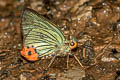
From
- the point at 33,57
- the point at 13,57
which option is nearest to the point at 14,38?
the point at 13,57

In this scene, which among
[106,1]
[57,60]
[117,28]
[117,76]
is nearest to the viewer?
[117,76]

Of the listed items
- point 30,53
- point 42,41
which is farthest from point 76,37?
point 30,53

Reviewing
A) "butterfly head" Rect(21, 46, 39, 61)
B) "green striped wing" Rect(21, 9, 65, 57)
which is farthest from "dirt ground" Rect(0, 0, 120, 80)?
"green striped wing" Rect(21, 9, 65, 57)

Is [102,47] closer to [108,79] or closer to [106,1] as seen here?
[108,79]

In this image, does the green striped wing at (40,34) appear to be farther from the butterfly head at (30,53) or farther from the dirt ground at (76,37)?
the dirt ground at (76,37)

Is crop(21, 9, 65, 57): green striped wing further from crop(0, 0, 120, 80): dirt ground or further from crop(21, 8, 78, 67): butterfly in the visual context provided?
crop(0, 0, 120, 80): dirt ground
